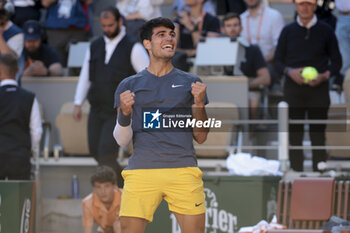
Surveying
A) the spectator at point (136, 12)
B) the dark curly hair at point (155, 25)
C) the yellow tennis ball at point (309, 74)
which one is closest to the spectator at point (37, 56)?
the spectator at point (136, 12)

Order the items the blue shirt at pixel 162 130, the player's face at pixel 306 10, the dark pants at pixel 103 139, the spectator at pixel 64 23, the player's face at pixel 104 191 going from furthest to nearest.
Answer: the spectator at pixel 64 23 → the player's face at pixel 306 10 → the dark pants at pixel 103 139 → the player's face at pixel 104 191 → the blue shirt at pixel 162 130

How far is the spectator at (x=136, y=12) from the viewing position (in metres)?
10.2

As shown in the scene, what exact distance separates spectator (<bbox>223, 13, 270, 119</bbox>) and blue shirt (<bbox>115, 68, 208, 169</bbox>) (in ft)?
14.0

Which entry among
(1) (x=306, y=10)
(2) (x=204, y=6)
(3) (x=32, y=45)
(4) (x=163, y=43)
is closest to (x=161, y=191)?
(4) (x=163, y=43)

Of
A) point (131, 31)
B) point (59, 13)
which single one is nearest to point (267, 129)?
point (131, 31)

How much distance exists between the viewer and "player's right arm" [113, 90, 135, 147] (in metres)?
4.71

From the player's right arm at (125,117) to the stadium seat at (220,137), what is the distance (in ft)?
12.2

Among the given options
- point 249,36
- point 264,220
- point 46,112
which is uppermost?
point 249,36

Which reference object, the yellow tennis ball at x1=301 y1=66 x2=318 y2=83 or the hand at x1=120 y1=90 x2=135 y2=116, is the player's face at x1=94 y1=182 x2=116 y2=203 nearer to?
the yellow tennis ball at x1=301 y1=66 x2=318 y2=83

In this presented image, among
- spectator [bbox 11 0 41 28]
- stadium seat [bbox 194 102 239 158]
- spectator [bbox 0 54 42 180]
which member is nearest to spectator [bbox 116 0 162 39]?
spectator [bbox 11 0 41 28]

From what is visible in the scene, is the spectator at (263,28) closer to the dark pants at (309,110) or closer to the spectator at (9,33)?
the dark pants at (309,110)

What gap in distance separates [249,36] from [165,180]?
5.38 metres

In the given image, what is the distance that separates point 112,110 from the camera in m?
7.91

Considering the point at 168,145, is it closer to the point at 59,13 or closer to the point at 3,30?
the point at 3,30
